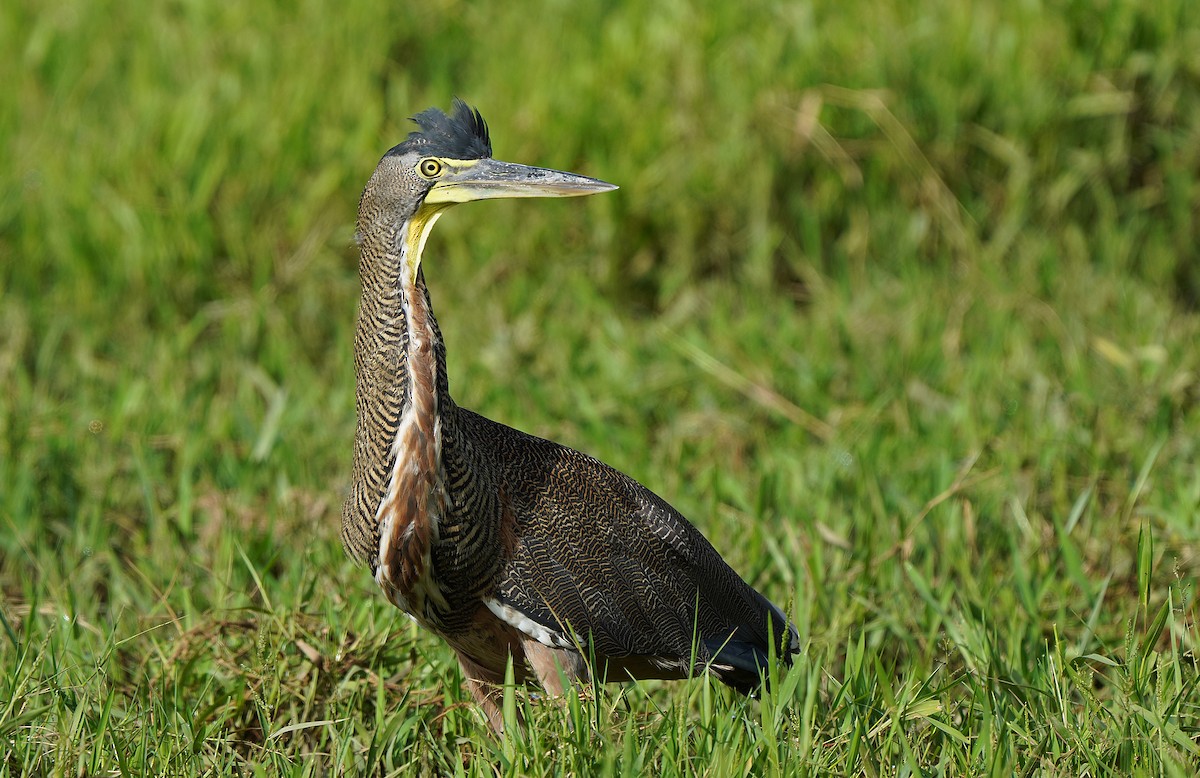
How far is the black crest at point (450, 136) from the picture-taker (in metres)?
3.11

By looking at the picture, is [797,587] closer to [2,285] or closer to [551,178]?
[551,178]

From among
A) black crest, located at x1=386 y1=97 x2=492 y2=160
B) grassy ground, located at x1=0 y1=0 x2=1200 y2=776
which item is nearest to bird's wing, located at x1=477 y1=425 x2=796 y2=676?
grassy ground, located at x1=0 y1=0 x2=1200 y2=776

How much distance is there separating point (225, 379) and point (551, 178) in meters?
2.76

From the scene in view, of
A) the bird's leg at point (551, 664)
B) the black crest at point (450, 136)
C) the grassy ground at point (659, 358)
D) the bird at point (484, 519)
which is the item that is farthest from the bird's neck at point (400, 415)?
the grassy ground at point (659, 358)

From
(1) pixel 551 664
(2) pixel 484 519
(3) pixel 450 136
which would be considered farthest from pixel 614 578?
(3) pixel 450 136

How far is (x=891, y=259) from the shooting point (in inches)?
253

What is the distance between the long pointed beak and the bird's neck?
0.10 meters

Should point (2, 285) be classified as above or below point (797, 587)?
above

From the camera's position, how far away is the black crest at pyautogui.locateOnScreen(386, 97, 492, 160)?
3113 millimetres

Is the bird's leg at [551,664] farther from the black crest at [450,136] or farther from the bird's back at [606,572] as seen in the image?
the black crest at [450,136]

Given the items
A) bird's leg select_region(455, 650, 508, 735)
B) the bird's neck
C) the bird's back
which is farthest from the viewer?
bird's leg select_region(455, 650, 508, 735)

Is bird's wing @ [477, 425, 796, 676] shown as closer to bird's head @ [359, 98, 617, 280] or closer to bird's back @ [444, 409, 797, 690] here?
bird's back @ [444, 409, 797, 690]

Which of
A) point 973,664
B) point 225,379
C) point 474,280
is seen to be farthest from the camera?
point 474,280

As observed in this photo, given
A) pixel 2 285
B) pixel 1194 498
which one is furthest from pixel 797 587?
pixel 2 285
